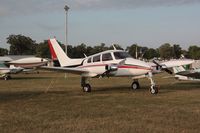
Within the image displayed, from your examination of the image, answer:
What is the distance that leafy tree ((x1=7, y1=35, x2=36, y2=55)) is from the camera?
497 feet

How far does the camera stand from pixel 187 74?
24.1 meters

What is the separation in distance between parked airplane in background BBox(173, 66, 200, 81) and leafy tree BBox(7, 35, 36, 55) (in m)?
130

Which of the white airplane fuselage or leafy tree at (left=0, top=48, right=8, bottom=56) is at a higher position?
leafy tree at (left=0, top=48, right=8, bottom=56)

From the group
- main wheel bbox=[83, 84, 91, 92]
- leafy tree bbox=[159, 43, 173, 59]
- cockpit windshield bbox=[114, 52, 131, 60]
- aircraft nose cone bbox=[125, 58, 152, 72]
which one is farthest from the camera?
leafy tree bbox=[159, 43, 173, 59]

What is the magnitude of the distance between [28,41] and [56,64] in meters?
131

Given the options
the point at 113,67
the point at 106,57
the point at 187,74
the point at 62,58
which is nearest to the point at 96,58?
the point at 106,57

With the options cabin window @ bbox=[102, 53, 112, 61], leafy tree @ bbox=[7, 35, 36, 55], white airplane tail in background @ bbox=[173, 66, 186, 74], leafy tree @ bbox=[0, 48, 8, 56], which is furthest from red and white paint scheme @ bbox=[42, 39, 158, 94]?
leafy tree @ bbox=[7, 35, 36, 55]

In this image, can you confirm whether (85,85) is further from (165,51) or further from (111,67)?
(165,51)

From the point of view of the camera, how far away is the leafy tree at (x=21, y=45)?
497 feet

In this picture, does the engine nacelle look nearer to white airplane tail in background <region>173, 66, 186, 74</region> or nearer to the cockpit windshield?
the cockpit windshield

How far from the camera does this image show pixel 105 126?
8656 mm

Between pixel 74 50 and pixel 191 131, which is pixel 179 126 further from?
pixel 74 50

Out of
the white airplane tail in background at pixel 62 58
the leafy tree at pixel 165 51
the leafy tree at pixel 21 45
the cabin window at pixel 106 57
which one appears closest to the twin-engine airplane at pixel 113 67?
the cabin window at pixel 106 57

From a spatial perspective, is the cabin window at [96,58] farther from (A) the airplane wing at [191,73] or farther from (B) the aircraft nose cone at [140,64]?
(A) the airplane wing at [191,73]
